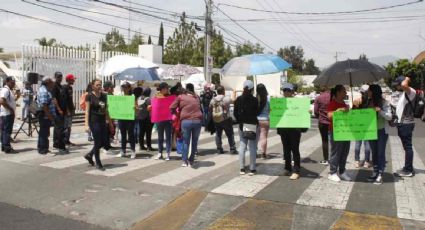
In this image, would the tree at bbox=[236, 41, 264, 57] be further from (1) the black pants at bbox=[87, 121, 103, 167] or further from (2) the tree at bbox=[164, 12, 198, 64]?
(1) the black pants at bbox=[87, 121, 103, 167]

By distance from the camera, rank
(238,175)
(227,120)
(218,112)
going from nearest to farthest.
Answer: (238,175) < (218,112) < (227,120)

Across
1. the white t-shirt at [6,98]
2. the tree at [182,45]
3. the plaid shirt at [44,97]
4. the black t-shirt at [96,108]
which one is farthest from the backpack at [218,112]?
the tree at [182,45]

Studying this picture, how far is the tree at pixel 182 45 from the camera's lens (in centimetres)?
5003

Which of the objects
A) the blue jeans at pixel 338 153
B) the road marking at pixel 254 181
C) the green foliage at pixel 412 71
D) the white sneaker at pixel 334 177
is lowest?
the road marking at pixel 254 181

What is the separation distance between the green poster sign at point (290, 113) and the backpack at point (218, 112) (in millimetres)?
2460

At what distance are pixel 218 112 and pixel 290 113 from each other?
2.83m

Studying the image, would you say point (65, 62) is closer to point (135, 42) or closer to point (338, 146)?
point (338, 146)

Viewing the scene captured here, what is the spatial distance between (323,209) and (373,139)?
194cm

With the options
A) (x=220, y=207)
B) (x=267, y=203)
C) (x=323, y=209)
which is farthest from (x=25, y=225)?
(x=323, y=209)

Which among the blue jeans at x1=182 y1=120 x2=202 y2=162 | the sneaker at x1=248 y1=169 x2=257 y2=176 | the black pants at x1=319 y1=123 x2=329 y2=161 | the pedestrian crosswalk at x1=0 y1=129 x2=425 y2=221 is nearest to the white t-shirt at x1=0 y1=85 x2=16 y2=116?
the pedestrian crosswalk at x1=0 y1=129 x2=425 y2=221

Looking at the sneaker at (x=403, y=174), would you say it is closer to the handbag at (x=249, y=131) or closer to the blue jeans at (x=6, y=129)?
the handbag at (x=249, y=131)

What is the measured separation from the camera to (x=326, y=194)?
6.96 meters

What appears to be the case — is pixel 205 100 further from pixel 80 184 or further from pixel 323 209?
pixel 323 209

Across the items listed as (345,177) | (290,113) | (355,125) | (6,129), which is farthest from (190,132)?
(6,129)
